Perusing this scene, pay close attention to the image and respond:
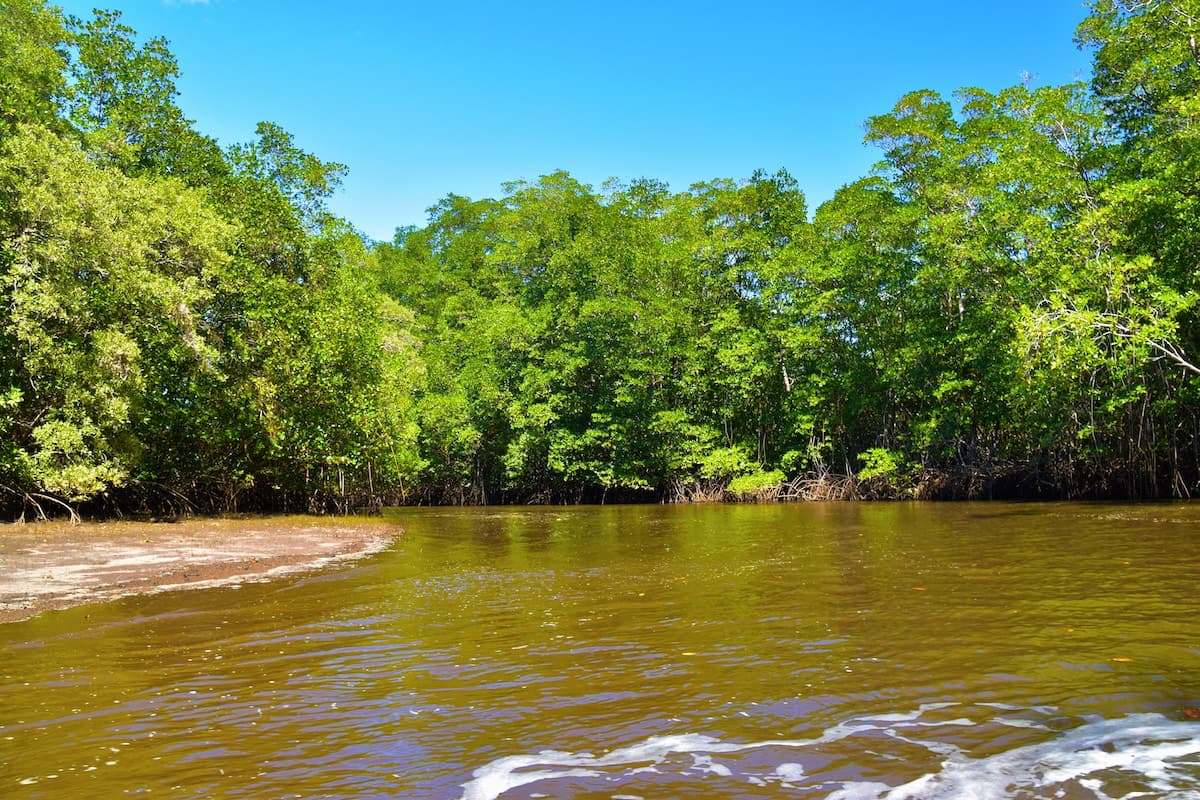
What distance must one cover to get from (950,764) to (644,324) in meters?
32.5

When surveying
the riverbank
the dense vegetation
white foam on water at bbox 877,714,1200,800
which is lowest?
white foam on water at bbox 877,714,1200,800

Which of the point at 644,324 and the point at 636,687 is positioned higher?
the point at 644,324

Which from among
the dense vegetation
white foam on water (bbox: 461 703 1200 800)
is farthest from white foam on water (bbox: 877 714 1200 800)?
the dense vegetation

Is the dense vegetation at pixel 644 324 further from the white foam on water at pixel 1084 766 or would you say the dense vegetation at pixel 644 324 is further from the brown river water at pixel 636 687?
the white foam on water at pixel 1084 766

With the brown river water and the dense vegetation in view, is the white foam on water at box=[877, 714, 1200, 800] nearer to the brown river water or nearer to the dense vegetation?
→ the brown river water

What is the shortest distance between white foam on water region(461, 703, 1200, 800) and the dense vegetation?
1604 centimetres

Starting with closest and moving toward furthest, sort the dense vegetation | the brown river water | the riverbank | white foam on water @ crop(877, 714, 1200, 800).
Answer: white foam on water @ crop(877, 714, 1200, 800) → the brown river water → the riverbank → the dense vegetation

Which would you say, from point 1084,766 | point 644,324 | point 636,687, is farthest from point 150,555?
point 644,324

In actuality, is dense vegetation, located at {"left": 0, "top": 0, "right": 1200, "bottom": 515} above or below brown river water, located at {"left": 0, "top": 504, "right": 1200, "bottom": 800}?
above

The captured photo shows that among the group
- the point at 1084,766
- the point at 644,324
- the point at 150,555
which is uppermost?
the point at 644,324

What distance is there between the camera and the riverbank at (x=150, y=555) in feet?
31.7

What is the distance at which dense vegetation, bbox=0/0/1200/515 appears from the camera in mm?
17828

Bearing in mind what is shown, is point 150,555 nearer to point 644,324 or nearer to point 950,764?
point 950,764

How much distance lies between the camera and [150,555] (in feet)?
43.1
